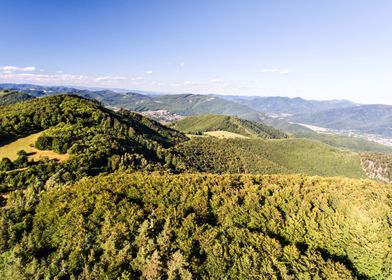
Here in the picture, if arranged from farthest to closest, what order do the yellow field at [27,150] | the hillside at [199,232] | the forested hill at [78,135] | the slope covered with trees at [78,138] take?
the forested hill at [78,135] → the slope covered with trees at [78,138] → the yellow field at [27,150] → the hillside at [199,232]

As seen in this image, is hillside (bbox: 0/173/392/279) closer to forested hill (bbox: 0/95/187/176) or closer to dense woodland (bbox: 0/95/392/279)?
dense woodland (bbox: 0/95/392/279)

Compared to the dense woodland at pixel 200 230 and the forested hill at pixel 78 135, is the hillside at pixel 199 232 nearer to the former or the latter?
the dense woodland at pixel 200 230

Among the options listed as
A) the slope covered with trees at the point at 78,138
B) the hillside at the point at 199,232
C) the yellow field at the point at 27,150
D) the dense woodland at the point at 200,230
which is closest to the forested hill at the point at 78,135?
the slope covered with trees at the point at 78,138

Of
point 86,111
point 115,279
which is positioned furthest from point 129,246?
point 86,111

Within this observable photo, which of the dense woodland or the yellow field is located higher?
the dense woodland

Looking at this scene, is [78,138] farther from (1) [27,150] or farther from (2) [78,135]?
(1) [27,150]

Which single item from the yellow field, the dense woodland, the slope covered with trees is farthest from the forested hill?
the dense woodland

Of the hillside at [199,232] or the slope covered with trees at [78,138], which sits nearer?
the hillside at [199,232]
